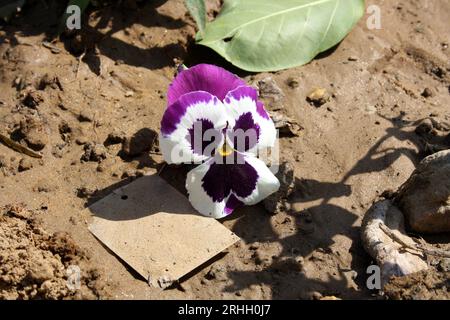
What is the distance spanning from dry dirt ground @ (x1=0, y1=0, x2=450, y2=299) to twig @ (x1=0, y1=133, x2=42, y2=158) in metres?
0.02

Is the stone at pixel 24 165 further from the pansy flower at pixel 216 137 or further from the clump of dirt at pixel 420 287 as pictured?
the clump of dirt at pixel 420 287

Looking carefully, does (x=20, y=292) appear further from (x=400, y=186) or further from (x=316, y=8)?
(x=316, y=8)

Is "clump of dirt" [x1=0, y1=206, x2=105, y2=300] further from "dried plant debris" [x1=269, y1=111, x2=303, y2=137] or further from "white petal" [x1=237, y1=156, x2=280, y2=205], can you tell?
"dried plant debris" [x1=269, y1=111, x2=303, y2=137]

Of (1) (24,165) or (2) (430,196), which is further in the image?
(1) (24,165)

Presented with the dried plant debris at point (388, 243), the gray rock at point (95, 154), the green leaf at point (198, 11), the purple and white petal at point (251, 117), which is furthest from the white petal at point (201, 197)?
the green leaf at point (198, 11)

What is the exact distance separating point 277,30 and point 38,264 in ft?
4.81

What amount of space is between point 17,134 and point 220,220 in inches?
34.7

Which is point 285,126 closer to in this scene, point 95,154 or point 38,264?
point 95,154

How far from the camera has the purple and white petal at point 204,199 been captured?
2.43m

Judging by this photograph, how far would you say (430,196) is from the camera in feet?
7.73

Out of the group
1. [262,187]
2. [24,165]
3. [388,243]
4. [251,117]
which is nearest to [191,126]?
[251,117]

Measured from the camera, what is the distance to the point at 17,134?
267 centimetres

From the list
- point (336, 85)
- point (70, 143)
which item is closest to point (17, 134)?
point (70, 143)

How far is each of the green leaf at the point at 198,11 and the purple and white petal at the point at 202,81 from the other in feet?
1.66
